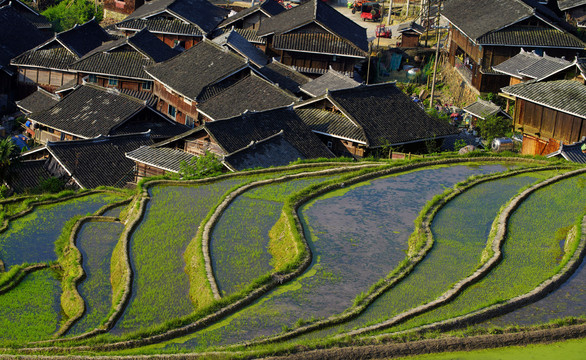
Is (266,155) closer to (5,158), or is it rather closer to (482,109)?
(5,158)

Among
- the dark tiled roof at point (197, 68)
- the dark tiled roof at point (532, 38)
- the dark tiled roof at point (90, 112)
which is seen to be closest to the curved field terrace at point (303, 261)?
the dark tiled roof at point (90, 112)

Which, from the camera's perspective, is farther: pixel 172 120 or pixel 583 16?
pixel 583 16

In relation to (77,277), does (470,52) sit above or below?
above

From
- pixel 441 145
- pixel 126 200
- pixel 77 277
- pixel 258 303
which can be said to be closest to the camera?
pixel 258 303

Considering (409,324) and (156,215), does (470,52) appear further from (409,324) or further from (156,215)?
(409,324)

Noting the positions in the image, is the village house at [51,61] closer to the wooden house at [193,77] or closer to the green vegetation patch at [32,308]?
the wooden house at [193,77]

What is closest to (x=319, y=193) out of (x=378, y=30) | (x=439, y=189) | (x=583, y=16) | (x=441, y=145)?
(x=439, y=189)
